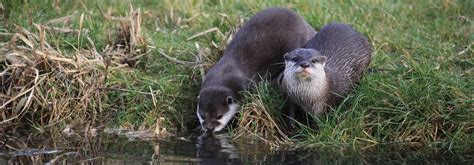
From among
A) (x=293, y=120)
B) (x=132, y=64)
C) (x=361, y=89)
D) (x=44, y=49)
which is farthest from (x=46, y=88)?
(x=361, y=89)

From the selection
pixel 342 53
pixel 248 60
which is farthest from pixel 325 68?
pixel 248 60

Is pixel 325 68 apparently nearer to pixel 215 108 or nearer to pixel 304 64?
pixel 304 64

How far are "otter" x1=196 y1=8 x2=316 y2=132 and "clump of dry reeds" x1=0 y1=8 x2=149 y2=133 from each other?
652mm

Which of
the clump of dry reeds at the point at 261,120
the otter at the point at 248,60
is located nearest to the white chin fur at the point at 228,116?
the otter at the point at 248,60

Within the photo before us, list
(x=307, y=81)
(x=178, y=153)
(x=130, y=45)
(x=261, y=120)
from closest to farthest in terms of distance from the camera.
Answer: (x=178, y=153), (x=307, y=81), (x=261, y=120), (x=130, y=45)

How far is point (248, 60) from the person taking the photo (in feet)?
22.4

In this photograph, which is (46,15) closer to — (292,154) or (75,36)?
(75,36)

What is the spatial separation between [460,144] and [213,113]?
150cm

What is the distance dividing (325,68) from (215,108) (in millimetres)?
708

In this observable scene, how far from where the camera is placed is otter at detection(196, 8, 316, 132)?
6.32m

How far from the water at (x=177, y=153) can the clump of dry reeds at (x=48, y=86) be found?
0.22m

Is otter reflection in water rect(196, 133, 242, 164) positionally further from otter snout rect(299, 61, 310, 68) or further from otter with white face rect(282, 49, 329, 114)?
otter snout rect(299, 61, 310, 68)

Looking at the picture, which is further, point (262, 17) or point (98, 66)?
point (262, 17)

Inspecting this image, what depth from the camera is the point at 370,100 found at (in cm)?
598
